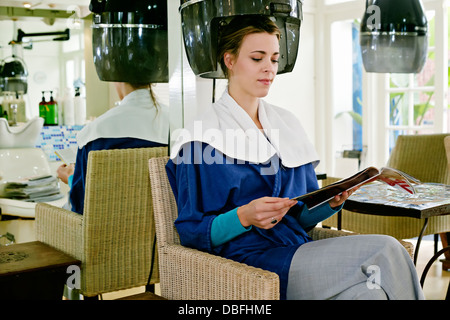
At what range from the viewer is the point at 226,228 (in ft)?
4.59

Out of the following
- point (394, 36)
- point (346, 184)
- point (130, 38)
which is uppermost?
point (394, 36)

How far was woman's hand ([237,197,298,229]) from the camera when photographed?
1.30 metres

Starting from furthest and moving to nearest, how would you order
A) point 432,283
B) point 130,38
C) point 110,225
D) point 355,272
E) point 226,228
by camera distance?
point 432,283 → point 110,225 → point 130,38 → point 226,228 → point 355,272

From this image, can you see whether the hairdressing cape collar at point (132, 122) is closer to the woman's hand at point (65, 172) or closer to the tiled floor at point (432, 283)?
the woman's hand at point (65, 172)

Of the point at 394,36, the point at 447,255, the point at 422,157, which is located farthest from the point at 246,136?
the point at 447,255

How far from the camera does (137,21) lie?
178cm

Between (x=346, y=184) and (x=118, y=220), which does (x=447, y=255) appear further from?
(x=346, y=184)

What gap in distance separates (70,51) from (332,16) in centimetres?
345

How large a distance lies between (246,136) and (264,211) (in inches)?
10.9

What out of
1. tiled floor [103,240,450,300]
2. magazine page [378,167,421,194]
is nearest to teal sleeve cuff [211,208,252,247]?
magazine page [378,167,421,194]

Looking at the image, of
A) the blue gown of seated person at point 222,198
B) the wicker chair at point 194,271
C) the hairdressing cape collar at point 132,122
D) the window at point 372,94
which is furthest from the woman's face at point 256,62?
the window at point 372,94

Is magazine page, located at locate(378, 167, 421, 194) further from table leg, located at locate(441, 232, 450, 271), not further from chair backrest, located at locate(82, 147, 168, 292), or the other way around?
table leg, located at locate(441, 232, 450, 271)

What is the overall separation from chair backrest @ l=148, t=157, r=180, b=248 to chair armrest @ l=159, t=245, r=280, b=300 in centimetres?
4
